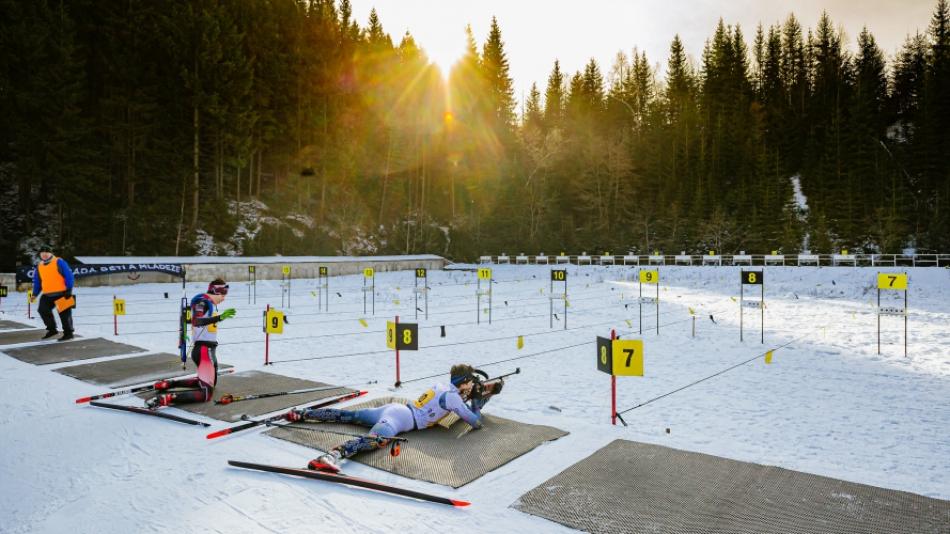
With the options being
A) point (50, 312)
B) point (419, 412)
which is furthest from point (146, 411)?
point (50, 312)

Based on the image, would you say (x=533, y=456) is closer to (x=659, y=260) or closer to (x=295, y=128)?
(x=659, y=260)

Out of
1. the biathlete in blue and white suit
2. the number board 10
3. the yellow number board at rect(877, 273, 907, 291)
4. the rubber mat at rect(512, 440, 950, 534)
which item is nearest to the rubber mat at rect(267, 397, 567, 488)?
the biathlete in blue and white suit

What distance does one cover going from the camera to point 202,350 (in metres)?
7.04

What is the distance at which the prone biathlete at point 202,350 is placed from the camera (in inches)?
270

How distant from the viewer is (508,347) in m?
12.8

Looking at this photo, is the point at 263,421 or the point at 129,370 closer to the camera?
the point at 263,421

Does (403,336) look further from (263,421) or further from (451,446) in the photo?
(451,446)

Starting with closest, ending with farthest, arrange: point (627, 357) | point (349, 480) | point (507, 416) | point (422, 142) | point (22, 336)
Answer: point (349, 480), point (627, 357), point (507, 416), point (22, 336), point (422, 142)

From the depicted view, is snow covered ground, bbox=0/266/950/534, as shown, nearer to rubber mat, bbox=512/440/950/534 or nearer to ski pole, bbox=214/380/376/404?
rubber mat, bbox=512/440/950/534

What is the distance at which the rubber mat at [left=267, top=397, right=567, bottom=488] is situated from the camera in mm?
4805

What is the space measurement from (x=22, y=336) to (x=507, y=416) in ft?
41.1

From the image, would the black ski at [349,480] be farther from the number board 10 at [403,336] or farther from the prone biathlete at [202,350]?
the number board 10 at [403,336]

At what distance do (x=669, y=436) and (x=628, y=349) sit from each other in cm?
116

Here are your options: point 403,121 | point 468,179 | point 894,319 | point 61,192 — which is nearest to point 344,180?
point 403,121
